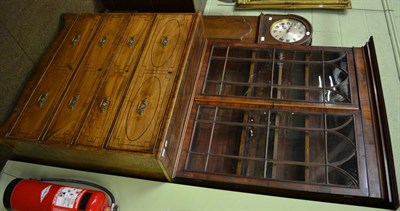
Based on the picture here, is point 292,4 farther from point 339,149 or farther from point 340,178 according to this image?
point 340,178

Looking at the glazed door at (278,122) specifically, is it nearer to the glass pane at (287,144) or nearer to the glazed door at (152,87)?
the glass pane at (287,144)

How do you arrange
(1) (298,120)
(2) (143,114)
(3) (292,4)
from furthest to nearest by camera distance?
(3) (292,4), (1) (298,120), (2) (143,114)

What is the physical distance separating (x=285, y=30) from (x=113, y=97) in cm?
161

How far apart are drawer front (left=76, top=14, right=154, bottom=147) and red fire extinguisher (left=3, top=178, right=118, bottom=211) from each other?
11.2 inches

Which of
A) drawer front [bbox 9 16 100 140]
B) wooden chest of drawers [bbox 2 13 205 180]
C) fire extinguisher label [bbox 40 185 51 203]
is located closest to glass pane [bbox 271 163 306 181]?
wooden chest of drawers [bbox 2 13 205 180]

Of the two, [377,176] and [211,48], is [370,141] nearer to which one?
[377,176]

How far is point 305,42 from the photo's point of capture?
2.55 m

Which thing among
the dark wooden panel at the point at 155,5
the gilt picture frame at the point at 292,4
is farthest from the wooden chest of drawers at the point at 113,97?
the gilt picture frame at the point at 292,4

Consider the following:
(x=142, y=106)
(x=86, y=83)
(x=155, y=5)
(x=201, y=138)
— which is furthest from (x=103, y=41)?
(x=201, y=138)

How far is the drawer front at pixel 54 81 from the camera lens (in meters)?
1.93

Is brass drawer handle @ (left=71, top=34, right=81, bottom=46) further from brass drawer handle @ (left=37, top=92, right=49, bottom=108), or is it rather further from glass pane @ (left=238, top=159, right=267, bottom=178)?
glass pane @ (left=238, top=159, right=267, bottom=178)

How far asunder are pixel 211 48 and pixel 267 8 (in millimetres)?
1045

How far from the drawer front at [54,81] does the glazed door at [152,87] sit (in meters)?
0.48

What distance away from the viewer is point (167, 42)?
2.19 metres
